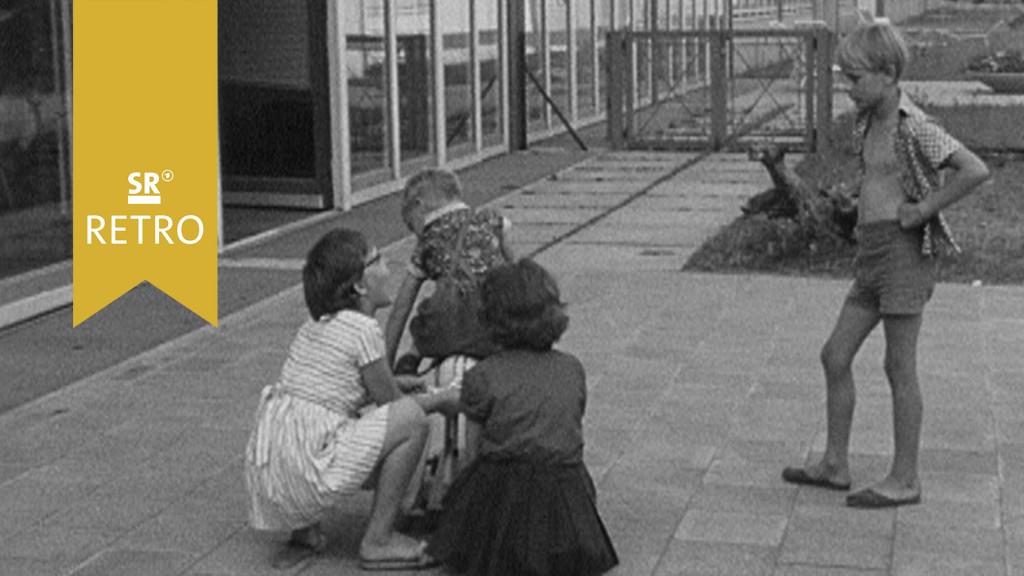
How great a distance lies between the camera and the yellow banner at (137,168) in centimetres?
1152

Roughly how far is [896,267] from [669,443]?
4.76ft

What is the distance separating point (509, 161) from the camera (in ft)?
65.6

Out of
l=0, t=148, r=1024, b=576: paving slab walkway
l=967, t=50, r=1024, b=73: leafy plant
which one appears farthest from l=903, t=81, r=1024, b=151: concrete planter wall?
l=0, t=148, r=1024, b=576: paving slab walkway

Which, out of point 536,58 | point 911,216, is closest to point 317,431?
point 911,216

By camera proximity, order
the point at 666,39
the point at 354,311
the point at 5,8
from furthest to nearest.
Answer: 1. the point at 666,39
2. the point at 5,8
3. the point at 354,311

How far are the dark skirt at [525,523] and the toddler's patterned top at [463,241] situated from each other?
2.41ft

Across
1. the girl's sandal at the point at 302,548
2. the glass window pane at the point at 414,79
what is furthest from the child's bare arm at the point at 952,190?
the glass window pane at the point at 414,79

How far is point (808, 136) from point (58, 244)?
10.5 metres

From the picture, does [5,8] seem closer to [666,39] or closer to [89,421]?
[89,421]

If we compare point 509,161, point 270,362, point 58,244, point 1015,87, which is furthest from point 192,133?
point 1015,87

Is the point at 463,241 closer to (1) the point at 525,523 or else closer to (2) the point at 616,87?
(1) the point at 525,523

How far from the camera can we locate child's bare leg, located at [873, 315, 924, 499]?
6402 mm

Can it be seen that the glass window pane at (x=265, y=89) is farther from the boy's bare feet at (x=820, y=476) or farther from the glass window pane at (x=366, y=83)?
the boy's bare feet at (x=820, y=476)

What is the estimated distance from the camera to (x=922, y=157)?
6.27m
